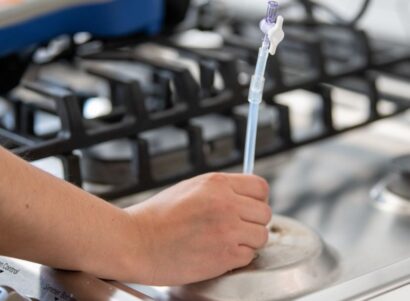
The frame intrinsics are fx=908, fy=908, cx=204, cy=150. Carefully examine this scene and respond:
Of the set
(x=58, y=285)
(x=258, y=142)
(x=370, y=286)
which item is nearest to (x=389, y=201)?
(x=258, y=142)

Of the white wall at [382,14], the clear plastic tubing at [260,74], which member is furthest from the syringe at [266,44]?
the white wall at [382,14]

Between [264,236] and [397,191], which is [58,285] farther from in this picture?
[397,191]

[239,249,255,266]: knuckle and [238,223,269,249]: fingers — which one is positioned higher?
[238,223,269,249]: fingers

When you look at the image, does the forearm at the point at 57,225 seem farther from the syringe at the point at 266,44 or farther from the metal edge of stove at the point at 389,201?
the metal edge of stove at the point at 389,201

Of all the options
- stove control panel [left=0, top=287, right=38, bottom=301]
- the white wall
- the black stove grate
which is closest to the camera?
stove control panel [left=0, top=287, right=38, bottom=301]

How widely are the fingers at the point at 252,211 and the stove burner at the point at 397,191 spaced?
212 mm

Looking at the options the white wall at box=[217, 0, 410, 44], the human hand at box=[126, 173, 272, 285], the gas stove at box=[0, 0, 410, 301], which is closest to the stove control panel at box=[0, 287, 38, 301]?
the gas stove at box=[0, 0, 410, 301]

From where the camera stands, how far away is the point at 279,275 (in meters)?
0.71

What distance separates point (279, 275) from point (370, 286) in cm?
8

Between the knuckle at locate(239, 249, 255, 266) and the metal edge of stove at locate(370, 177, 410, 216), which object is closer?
the knuckle at locate(239, 249, 255, 266)

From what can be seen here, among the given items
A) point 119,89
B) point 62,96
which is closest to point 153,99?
point 119,89

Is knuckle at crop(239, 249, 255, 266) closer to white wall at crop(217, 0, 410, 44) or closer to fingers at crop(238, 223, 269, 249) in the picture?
fingers at crop(238, 223, 269, 249)

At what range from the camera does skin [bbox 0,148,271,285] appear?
0.65m

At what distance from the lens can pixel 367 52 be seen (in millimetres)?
1068
